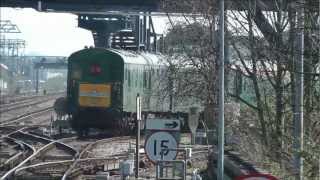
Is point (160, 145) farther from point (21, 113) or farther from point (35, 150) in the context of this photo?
point (21, 113)

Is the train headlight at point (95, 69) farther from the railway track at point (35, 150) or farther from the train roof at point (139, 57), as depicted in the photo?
the railway track at point (35, 150)

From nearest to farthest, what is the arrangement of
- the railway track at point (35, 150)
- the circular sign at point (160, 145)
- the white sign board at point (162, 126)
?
the circular sign at point (160, 145)
the white sign board at point (162, 126)
the railway track at point (35, 150)

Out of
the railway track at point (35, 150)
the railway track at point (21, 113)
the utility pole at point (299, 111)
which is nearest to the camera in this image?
the utility pole at point (299, 111)

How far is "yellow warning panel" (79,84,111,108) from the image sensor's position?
2935cm

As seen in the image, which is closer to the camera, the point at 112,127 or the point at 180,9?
the point at 180,9

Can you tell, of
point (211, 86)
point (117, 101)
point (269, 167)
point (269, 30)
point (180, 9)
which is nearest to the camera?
→ point (269, 167)

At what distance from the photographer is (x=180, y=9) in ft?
78.5

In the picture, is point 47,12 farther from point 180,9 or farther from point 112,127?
point 180,9

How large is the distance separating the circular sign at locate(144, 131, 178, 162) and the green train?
53.3 ft

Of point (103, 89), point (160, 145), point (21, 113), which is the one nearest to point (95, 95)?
point (103, 89)

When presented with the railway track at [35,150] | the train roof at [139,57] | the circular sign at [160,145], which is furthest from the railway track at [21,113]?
the circular sign at [160,145]

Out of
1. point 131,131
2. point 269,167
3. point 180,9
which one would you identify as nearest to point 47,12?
point 131,131

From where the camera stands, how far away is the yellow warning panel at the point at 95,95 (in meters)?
29.4

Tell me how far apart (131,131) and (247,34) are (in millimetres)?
14325
